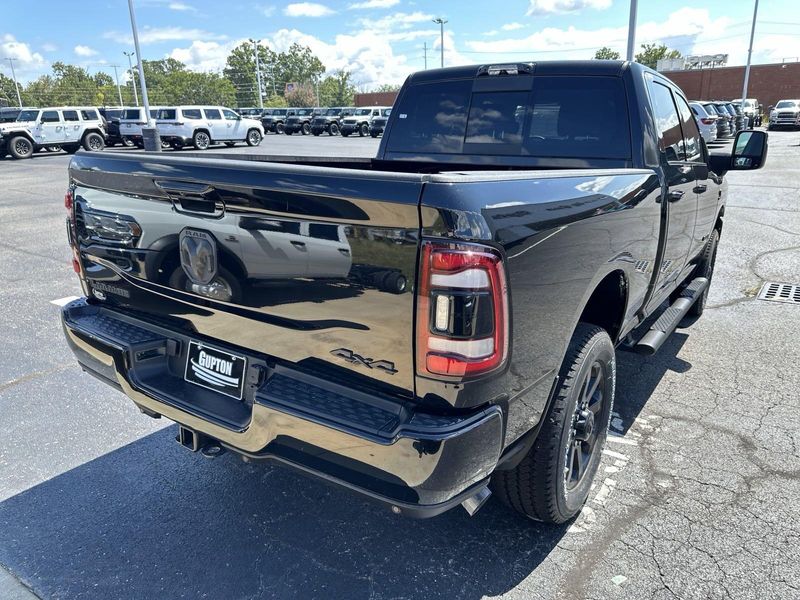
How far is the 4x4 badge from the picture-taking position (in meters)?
1.83

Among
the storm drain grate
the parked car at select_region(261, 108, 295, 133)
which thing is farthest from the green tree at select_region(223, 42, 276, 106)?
the storm drain grate

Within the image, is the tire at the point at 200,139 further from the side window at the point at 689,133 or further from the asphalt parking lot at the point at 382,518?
the side window at the point at 689,133

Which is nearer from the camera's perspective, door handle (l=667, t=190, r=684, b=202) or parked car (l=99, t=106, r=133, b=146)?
door handle (l=667, t=190, r=684, b=202)

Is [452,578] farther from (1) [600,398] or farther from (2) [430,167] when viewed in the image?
(2) [430,167]

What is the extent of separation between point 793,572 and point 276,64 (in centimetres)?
14526

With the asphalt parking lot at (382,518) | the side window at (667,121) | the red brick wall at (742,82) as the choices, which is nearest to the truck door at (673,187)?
the side window at (667,121)

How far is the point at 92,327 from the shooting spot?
2668 millimetres

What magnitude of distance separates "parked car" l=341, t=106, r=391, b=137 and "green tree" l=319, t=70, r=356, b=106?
97.7 metres

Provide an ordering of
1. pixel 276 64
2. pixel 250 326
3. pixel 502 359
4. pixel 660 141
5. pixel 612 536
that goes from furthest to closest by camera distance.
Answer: pixel 276 64 < pixel 660 141 < pixel 612 536 < pixel 250 326 < pixel 502 359

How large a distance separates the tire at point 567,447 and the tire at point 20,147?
28514 millimetres

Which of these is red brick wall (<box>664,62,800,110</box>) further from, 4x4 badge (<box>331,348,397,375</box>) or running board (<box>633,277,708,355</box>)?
4x4 badge (<box>331,348,397,375</box>)

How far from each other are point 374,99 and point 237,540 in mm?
80342

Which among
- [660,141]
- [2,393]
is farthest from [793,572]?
[2,393]

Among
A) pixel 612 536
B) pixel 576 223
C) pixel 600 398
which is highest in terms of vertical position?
pixel 576 223
